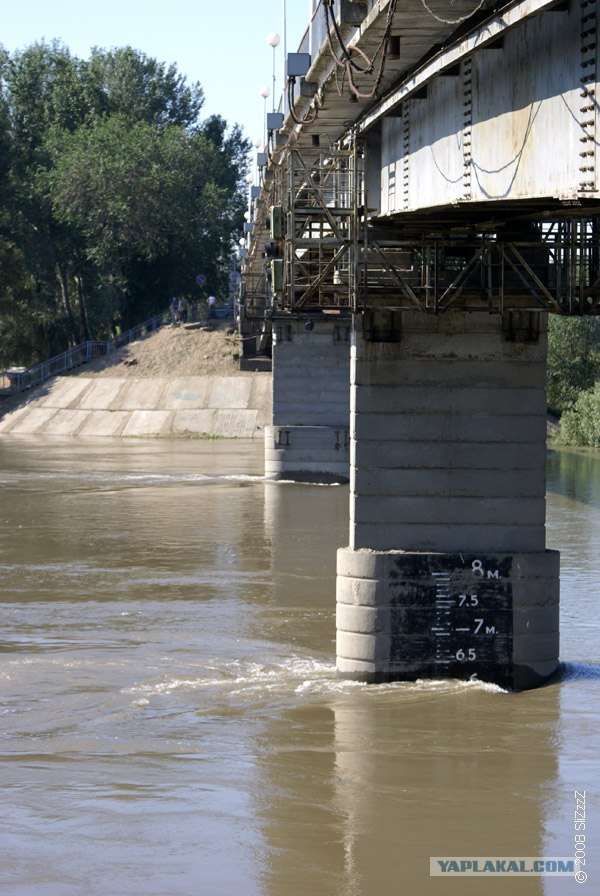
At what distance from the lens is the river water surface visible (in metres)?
13.5

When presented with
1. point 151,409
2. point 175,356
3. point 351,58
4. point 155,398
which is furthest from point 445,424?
point 175,356

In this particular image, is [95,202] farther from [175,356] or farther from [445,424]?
[445,424]

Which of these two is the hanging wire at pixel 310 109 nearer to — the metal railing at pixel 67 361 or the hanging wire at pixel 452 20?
the hanging wire at pixel 452 20

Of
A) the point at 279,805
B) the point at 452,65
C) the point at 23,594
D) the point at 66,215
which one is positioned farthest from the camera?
the point at 66,215

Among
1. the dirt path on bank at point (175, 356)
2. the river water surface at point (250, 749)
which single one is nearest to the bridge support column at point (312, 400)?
the river water surface at point (250, 749)

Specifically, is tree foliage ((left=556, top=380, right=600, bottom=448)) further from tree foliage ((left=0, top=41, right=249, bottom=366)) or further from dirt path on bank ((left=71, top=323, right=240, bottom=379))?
tree foliage ((left=0, top=41, right=249, bottom=366))

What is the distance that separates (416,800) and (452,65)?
790cm

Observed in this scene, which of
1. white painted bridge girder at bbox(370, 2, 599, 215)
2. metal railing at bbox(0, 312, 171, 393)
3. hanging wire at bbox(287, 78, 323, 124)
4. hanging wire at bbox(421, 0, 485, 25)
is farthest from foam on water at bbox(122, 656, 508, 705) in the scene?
metal railing at bbox(0, 312, 171, 393)

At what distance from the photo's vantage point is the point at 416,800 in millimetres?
15305

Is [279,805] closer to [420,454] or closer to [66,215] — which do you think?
[420,454]

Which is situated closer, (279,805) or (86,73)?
(279,805)

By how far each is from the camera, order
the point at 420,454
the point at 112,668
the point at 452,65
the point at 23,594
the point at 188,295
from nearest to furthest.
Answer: the point at 452,65 < the point at 420,454 < the point at 112,668 < the point at 23,594 < the point at 188,295

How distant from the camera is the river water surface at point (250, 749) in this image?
1349 centimetres

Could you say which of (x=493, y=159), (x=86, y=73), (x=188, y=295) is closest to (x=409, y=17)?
(x=493, y=159)
